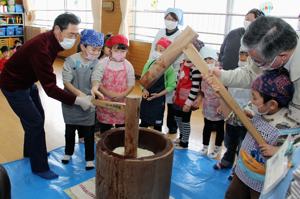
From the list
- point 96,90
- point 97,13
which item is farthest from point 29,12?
point 96,90

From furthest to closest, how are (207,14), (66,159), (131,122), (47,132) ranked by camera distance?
1. (207,14)
2. (47,132)
3. (66,159)
4. (131,122)

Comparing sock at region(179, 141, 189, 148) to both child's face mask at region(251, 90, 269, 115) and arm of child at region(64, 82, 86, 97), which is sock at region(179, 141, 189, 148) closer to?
arm of child at region(64, 82, 86, 97)

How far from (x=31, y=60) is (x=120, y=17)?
4483 millimetres

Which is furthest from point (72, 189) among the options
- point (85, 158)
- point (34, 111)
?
point (34, 111)

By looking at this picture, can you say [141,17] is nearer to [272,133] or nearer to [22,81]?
[22,81]

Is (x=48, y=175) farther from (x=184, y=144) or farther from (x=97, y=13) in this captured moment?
(x=97, y=13)

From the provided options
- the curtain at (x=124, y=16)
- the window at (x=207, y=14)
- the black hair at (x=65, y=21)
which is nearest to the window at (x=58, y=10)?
the curtain at (x=124, y=16)

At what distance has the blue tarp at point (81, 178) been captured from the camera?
222cm

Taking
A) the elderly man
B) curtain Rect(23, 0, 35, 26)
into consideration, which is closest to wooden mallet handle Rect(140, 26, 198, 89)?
the elderly man

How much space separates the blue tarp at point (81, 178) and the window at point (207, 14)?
2.38 metres

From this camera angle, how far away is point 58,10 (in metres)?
8.49

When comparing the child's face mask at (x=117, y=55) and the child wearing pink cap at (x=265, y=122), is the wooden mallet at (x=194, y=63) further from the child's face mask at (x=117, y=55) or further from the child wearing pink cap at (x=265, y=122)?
the child's face mask at (x=117, y=55)

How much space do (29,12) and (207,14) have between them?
241 inches

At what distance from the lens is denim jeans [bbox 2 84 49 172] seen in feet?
7.14
